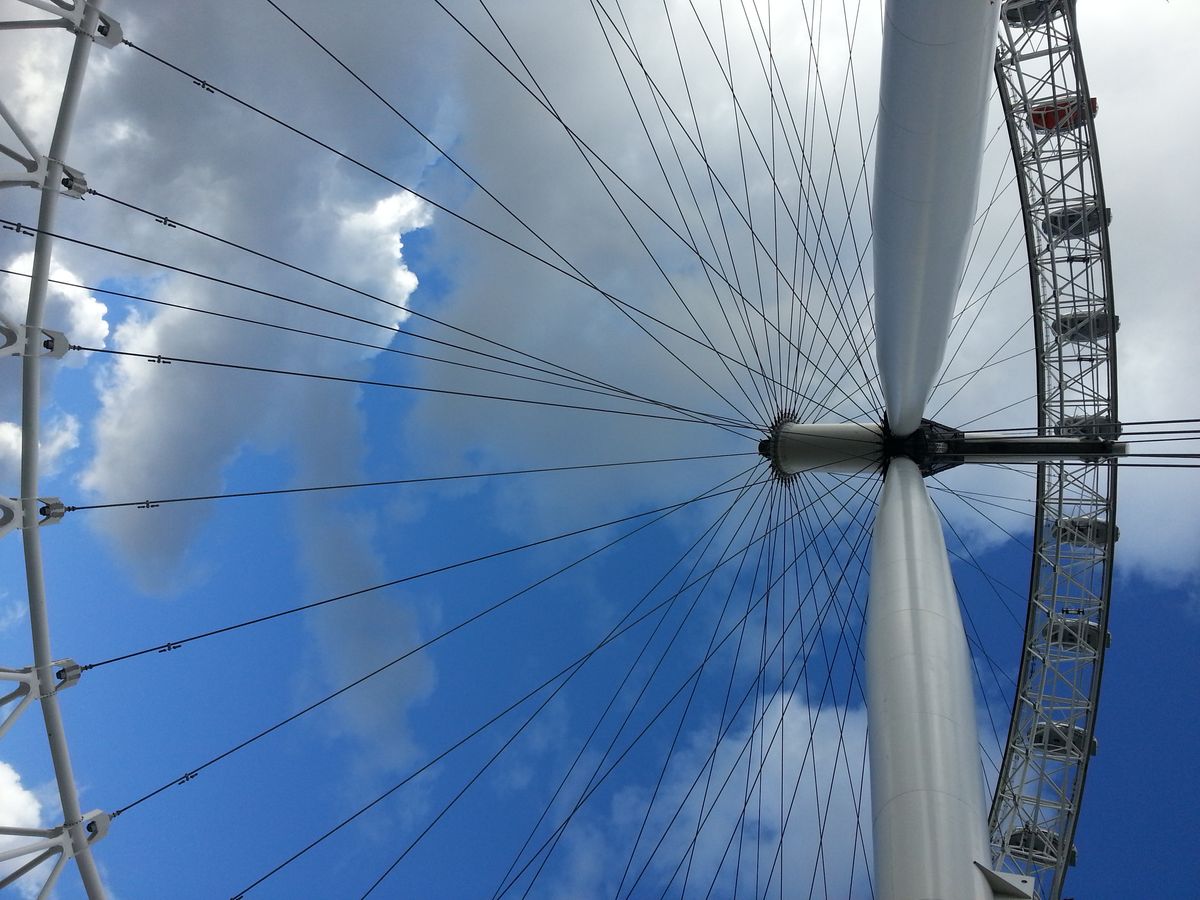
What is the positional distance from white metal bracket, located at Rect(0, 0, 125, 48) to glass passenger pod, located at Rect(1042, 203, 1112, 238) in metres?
22.4

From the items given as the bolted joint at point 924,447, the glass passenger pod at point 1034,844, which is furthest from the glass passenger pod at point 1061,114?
the glass passenger pod at point 1034,844

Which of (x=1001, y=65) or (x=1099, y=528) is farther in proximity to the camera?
(x=1099, y=528)

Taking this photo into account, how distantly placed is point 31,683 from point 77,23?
8953 millimetres

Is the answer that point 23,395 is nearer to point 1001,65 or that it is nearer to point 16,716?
point 16,716

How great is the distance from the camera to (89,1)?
1093 cm

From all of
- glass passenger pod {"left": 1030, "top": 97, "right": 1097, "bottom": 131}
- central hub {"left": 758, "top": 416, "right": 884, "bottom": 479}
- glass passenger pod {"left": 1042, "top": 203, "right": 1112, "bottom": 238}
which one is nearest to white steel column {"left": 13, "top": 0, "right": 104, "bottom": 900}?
central hub {"left": 758, "top": 416, "right": 884, "bottom": 479}

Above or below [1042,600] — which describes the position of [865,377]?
above

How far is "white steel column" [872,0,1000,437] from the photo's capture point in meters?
8.49

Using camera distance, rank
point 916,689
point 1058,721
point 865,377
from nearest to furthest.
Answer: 1. point 916,689
2. point 865,377
3. point 1058,721

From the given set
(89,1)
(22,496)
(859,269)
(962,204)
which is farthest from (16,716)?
(859,269)

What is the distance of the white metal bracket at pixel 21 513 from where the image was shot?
10820 mm

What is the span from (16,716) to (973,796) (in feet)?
39.9

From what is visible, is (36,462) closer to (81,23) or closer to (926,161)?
(81,23)

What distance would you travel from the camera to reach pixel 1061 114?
21.8 m
